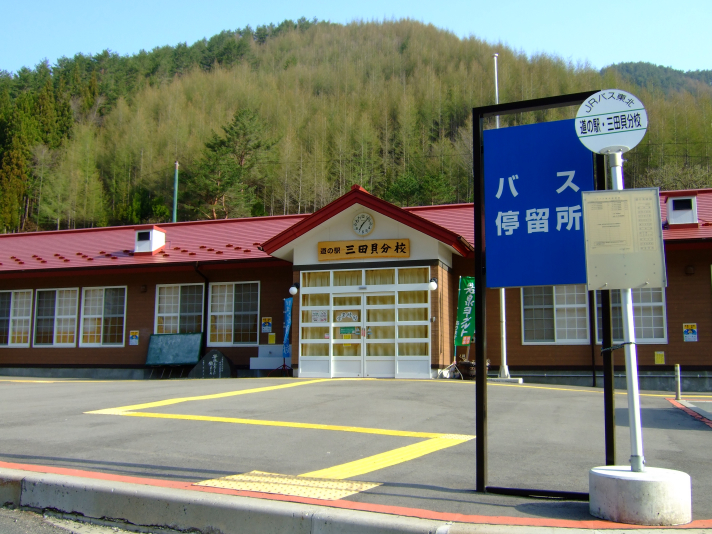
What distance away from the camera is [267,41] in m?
113

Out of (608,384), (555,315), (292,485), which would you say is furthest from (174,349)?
(608,384)

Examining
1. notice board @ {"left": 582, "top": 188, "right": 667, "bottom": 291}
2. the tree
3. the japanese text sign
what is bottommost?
notice board @ {"left": 582, "top": 188, "right": 667, "bottom": 291}

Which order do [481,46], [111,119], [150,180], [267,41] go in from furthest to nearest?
[267,41] → [481,46] → [111,119] → [150,180]

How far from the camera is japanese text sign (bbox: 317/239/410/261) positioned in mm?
16953

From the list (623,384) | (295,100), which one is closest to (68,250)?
(623,384)

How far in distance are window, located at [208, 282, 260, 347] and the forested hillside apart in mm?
30867

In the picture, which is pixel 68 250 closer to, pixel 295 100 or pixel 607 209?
pixel 607 209

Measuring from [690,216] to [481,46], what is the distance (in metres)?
80.3

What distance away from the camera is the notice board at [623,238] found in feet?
15.4

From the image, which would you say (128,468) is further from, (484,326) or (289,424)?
(484,326)

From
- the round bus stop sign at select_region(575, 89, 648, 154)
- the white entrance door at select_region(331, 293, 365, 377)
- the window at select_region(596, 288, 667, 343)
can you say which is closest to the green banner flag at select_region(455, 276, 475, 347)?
the white entrance door at select_region(331, 293, 365, 377)

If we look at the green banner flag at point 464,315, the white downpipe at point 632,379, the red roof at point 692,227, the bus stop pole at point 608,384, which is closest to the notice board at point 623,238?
the white downpipe at point 632,379

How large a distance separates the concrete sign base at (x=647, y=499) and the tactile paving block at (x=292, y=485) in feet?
6.36

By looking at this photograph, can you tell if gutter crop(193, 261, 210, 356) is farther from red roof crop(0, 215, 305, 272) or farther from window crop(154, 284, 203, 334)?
red roof crop(0, 215, 305, 272)
